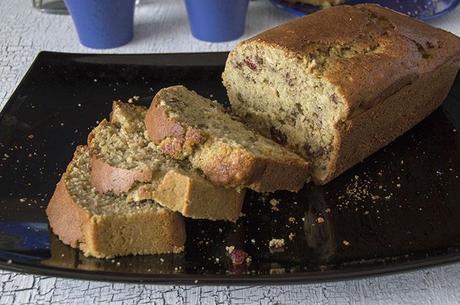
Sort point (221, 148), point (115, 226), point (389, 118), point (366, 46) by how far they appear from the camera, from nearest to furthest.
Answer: point (115, 226) → point (221, 148) → point (366, 46) → point (389, 118)

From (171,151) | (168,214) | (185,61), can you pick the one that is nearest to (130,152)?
(171,151)

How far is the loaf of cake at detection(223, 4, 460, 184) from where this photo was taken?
227cm

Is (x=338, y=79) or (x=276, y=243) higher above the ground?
(x=338, y=79)

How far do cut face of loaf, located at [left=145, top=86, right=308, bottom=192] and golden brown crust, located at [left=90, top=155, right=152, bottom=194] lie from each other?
0.16 m

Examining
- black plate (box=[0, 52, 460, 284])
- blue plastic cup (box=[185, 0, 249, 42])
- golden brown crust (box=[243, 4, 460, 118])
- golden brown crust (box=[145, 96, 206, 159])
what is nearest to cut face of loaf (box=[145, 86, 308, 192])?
golden brown crust (box=[145, 96, 206, 159])

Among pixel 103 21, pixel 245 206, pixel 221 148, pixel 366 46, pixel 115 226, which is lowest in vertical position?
pixel 103 21

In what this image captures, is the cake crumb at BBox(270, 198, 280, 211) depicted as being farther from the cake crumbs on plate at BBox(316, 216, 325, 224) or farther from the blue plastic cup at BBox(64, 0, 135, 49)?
the blue plastic cup at BBox(64, 0, 135, 49)

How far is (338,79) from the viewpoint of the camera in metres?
2.22

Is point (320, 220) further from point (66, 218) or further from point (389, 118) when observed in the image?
point (66, 218)

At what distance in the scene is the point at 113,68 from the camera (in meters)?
2.96

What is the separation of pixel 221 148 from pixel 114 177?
34cm

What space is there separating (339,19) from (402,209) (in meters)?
0.76

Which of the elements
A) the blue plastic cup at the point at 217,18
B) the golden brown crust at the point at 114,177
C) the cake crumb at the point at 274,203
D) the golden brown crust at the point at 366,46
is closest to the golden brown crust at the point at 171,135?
the golden brown crust at the point at 114,177

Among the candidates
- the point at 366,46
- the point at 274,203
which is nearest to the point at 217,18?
the point at 366,46
